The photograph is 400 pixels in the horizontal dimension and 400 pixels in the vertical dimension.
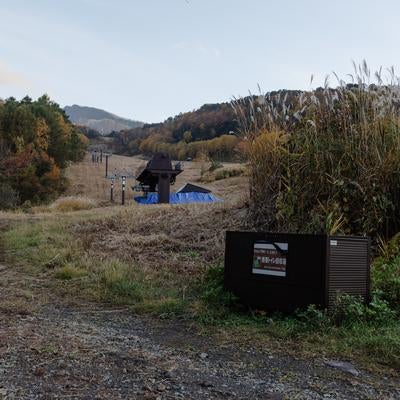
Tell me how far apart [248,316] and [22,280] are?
2.69 m

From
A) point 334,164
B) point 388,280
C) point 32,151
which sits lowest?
point 388,280

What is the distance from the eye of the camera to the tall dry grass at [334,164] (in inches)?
183

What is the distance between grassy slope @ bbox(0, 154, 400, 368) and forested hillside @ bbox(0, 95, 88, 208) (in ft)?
46.5

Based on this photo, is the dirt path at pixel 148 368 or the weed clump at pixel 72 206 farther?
the weed clump at pixel 72 206

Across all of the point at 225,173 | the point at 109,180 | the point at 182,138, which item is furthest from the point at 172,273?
the point at 182,138

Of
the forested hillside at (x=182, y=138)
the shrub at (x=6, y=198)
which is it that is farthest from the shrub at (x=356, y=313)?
the forested hillside at (x=182, y=138)

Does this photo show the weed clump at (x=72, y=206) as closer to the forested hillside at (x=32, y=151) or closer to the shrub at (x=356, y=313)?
the forested hillside at (x=32, y=151)

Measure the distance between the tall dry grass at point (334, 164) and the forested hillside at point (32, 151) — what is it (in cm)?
1725

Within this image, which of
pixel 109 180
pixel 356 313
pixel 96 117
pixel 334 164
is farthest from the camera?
pixel 96 117

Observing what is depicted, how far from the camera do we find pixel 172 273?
510 centimetres

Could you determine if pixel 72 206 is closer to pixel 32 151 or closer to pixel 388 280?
pixel 32 151

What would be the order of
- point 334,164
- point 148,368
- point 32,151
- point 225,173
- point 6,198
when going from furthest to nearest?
point 225,173
point 32,151
point 6,198
point 334,164
point 148,368

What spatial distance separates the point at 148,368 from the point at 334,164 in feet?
9.81

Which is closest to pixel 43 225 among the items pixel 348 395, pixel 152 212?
pixel 152 212
